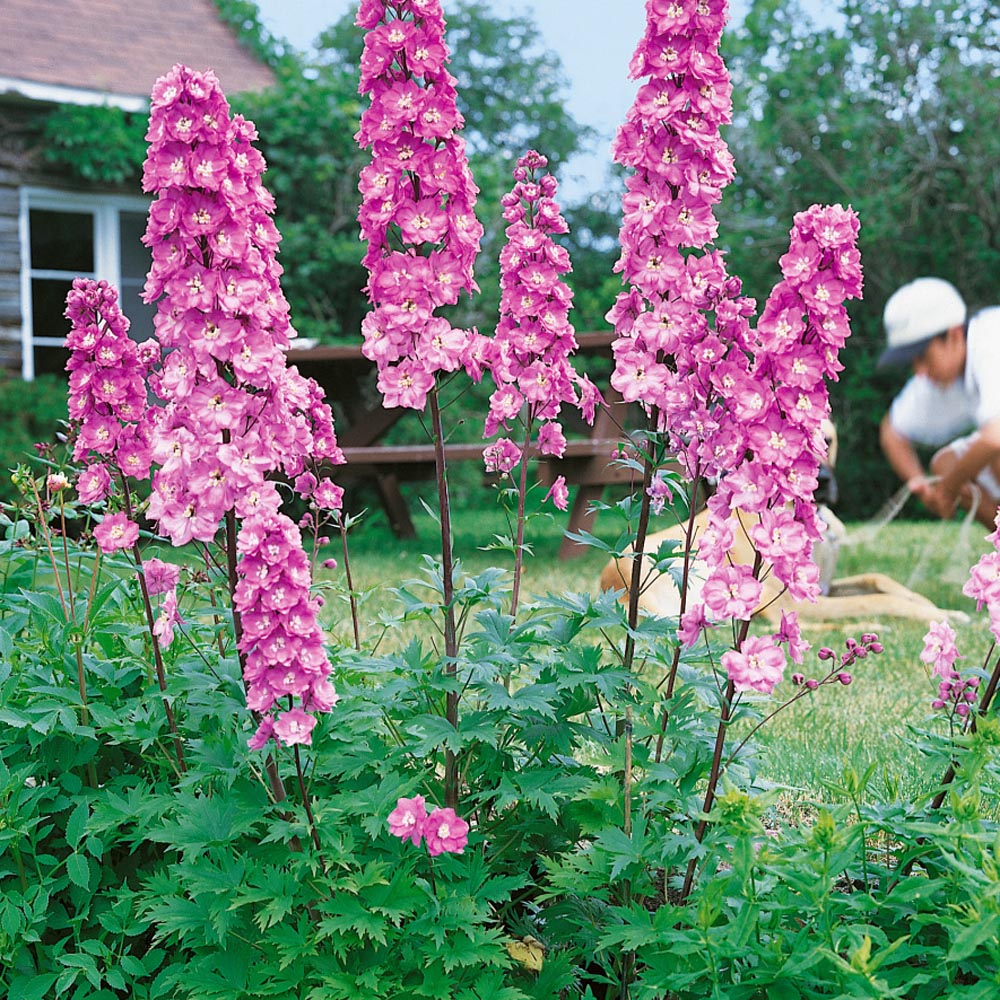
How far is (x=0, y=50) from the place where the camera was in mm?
10359

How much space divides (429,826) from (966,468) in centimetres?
563

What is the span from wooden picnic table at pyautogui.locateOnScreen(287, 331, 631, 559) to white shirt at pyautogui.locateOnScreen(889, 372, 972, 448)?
1.89 meters

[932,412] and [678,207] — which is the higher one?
[678,207]

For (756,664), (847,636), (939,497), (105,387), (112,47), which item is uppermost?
(112,47)

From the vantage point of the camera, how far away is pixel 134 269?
11.0 metres

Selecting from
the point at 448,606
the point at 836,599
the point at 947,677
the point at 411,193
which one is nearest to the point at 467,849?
the point at 448,606

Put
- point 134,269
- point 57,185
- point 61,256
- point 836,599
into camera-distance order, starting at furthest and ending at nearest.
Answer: point 134,269, point 61,256, point 57,185, point 836,599

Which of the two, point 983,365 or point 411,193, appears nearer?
point 411,193

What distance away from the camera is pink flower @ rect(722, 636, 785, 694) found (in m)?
1.74

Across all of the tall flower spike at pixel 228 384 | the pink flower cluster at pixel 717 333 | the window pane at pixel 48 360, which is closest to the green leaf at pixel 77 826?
the tall flower spike at pixel 228 384

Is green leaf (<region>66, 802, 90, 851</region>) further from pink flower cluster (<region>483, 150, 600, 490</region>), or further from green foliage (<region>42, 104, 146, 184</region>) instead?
green foliage (<region>42, 104, 146, 184</region>)

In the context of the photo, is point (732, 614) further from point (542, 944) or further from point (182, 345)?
point (182, 345)

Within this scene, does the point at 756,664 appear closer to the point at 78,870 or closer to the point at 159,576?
the point at 159,576

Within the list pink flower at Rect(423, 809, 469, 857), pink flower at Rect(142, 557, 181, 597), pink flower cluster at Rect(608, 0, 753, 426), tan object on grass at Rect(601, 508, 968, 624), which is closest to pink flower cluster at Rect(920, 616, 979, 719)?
pink flower cluster at Rect(608, 0, 753, 426)
